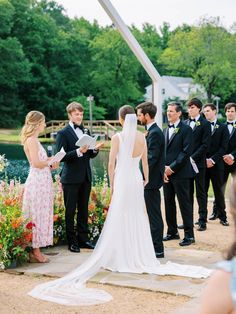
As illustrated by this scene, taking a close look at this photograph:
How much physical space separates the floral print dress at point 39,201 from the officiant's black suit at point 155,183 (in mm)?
1116

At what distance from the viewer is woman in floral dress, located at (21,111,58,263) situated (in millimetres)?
5777

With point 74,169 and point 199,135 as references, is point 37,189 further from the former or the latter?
point 199,135

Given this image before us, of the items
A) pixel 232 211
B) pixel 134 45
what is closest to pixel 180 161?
pixel 134 45

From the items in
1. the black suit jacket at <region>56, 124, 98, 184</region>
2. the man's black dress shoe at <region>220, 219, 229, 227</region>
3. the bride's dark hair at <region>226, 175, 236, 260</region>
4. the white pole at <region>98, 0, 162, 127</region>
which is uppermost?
the white pole at <region>98, 0, 162, 127</region>

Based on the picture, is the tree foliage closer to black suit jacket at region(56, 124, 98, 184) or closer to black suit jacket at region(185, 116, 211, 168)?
black suit jacket at region(185, 116, 211, 168)

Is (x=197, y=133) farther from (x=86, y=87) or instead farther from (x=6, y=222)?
(x=86, y=87)

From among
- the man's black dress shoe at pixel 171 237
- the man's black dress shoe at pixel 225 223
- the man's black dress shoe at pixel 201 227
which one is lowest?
the man's black dress shoe at pixel 171 237

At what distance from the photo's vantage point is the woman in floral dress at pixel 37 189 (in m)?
5.78

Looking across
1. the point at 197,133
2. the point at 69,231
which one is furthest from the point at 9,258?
the point at 197,133

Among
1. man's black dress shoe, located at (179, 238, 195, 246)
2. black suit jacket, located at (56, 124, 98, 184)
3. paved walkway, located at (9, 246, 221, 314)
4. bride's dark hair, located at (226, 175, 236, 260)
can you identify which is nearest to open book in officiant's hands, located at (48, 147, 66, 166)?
black suit jacket, located at (56, 124, 98, 184)

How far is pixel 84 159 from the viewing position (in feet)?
21.1

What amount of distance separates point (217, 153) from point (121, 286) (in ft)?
12.4

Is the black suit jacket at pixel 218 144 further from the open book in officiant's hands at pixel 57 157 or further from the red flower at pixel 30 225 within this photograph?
the red flower at pixel 30 225

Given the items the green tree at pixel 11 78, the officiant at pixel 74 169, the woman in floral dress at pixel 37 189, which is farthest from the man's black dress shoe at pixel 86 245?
the green tree at pixel 11 78
